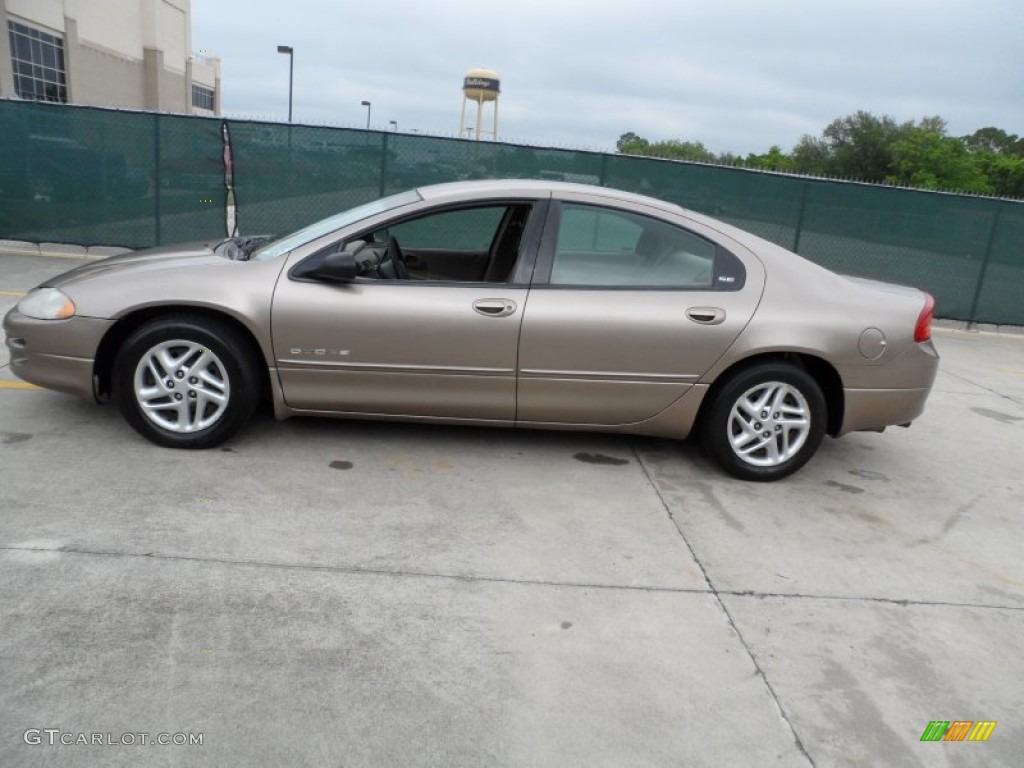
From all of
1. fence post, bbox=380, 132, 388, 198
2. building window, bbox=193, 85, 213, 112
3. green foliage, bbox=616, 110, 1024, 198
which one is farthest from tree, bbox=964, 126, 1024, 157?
fence post, bbox=380, 132, 388, 198

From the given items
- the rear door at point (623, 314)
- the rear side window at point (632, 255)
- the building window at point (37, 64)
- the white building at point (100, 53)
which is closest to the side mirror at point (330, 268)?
the rear door at point (623, 314)

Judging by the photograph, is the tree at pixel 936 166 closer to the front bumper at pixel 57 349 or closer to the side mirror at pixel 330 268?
the side mirror at pixel 330 268

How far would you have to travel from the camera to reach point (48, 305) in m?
4.22

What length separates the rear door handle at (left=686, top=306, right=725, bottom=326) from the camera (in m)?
4.32

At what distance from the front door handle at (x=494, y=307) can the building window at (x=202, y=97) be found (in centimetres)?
4983

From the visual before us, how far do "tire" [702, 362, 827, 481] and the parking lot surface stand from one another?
0.52ft

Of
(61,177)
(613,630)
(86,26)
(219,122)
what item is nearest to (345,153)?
(219,122)

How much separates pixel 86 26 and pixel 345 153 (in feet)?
90.9

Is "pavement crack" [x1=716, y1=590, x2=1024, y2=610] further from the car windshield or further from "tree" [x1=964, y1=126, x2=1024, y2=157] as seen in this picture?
"tree" [x1=964, y1=126, x2=1024, y2=157]

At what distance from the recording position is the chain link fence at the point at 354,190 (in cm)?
1008

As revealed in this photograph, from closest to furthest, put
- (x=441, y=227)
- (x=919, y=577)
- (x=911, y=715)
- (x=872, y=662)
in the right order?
(x=911, y=715), (x=872, y=662), (x=919, y=577), (x=441, y=227)

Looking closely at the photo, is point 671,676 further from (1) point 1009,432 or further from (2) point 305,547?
(1) point 1009,432

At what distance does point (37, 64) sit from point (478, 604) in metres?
31.5

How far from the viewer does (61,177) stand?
10.1 meters
